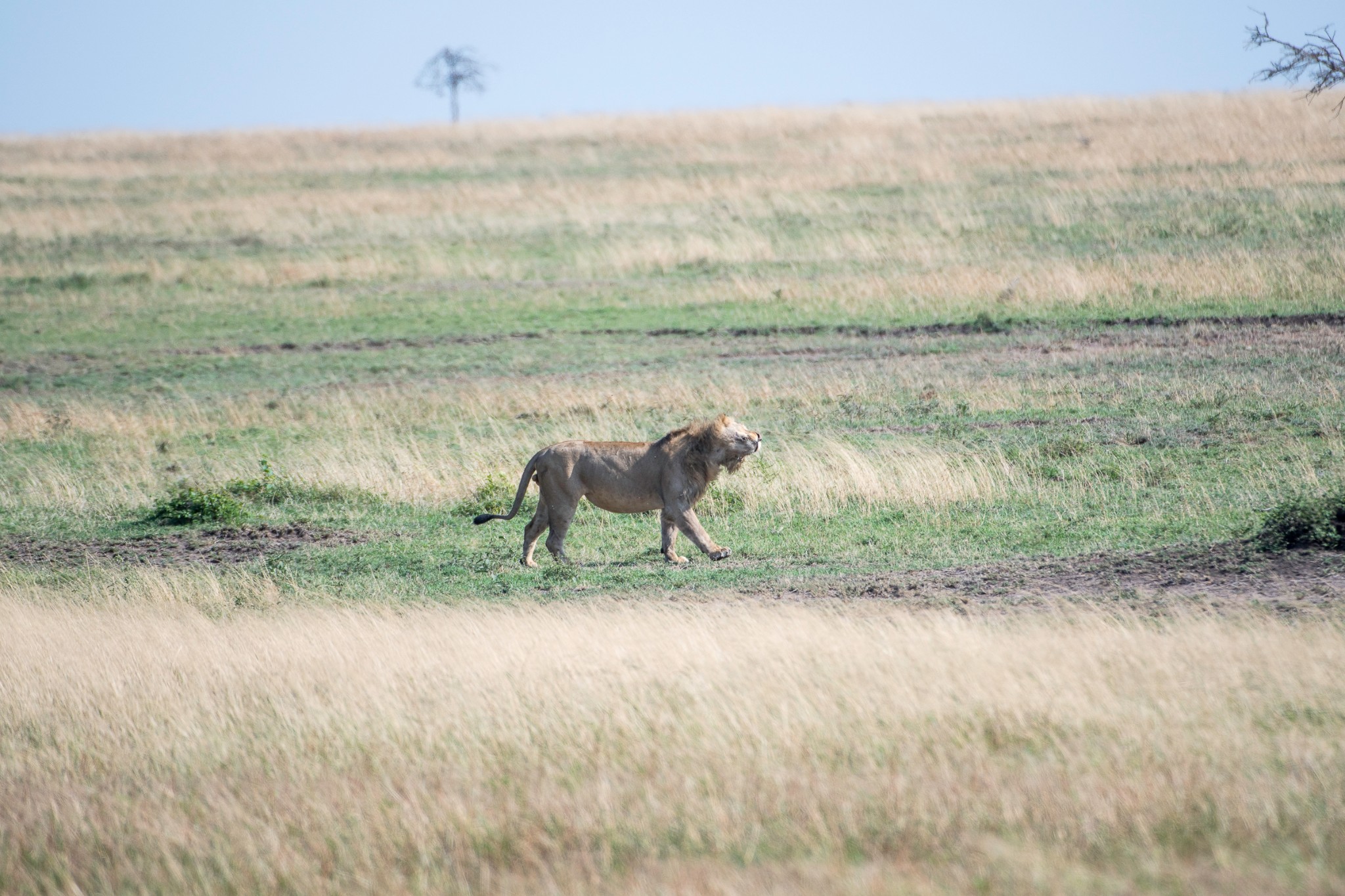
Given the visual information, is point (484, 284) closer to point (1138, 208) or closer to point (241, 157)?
point (1138, 208)

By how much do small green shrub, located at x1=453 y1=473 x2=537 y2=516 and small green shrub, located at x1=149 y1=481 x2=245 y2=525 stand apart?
218 centimetres

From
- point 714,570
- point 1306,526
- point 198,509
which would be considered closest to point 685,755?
point 714,570

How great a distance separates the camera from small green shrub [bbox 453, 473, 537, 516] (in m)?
12.5

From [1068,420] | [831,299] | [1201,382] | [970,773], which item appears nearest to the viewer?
[970,773]

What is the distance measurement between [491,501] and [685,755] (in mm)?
6607

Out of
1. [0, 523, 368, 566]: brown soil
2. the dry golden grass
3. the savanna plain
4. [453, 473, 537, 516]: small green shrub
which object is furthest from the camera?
the dry golden grass

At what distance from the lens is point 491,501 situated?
41.2 feet

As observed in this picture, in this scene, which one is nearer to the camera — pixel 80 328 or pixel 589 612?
pixel 589 612

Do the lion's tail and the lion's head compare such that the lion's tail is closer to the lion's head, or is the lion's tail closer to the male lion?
the male lion

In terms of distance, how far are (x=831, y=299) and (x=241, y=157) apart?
33073 millimetres

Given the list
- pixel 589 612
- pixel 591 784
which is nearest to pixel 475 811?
pixel 591 784

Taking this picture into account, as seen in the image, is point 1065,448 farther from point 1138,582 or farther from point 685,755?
point 685,755

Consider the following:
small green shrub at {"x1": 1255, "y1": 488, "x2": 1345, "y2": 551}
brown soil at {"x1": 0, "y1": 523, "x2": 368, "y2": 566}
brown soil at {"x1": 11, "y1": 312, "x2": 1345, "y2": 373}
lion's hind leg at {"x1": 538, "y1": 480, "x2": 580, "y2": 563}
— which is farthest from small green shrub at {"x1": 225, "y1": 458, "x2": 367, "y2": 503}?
brown soil at {"x1": 11, "y1": 312, "x2": 1345, "y2": 373}

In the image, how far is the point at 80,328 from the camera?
2528 centimetres
